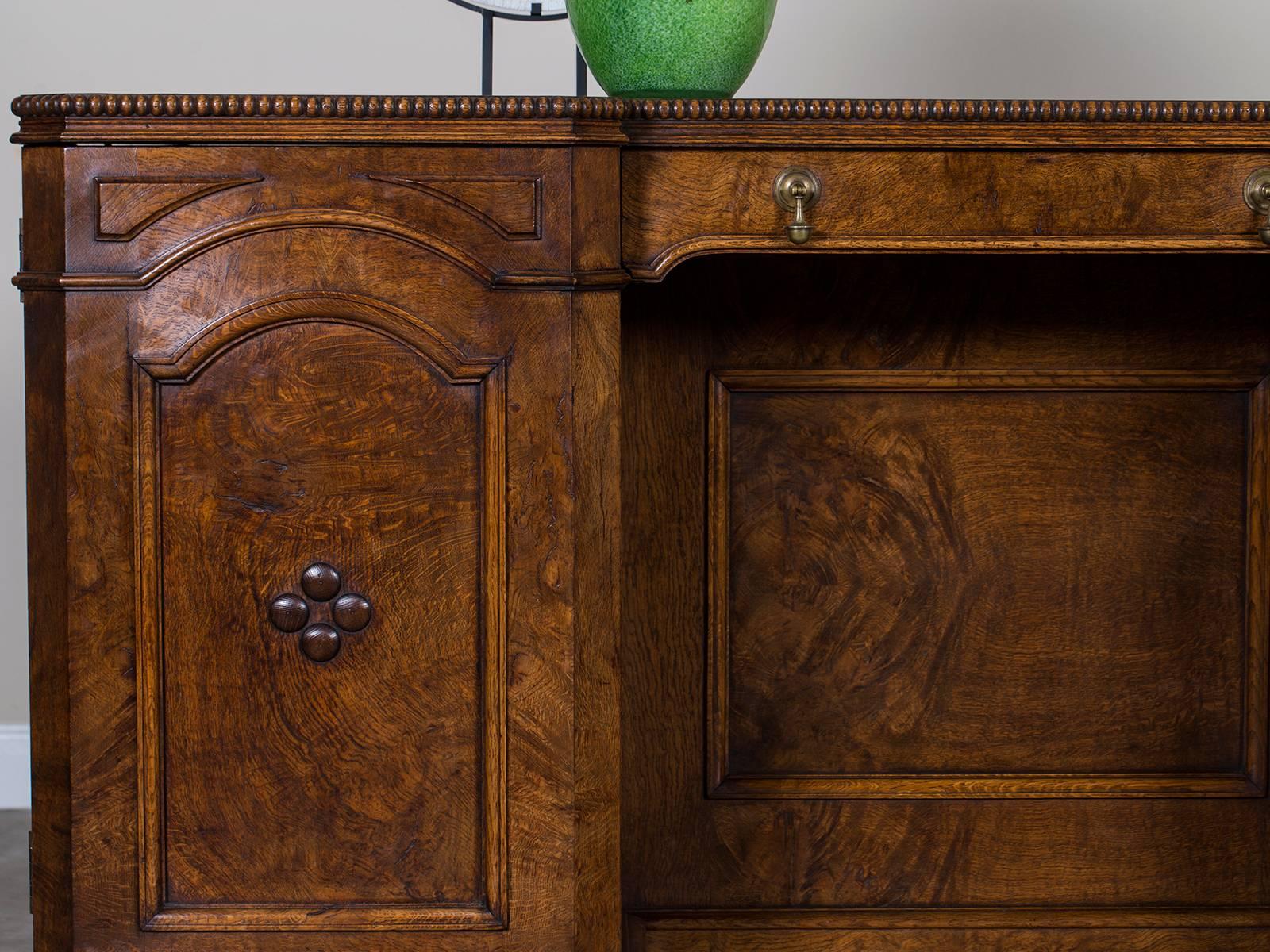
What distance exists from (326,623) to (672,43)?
608 mm

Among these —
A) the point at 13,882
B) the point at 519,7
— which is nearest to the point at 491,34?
the point at 519,7

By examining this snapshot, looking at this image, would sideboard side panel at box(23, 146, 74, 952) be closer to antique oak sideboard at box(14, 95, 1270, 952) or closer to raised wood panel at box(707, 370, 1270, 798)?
antique oak sideboard at box(14, 95, 1270, 952)

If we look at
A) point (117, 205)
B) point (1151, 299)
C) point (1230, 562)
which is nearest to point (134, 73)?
point (117, 205)

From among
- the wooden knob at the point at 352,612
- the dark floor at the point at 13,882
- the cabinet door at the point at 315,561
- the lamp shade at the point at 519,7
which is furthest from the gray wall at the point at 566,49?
the wooden knob at the point at 352,612

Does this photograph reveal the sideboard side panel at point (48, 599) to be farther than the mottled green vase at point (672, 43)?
No

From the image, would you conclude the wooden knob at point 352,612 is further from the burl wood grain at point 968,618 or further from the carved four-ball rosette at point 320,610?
the burl wood grain at point 968,618

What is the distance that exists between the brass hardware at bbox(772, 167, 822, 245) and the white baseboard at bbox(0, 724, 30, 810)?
4.96 ft

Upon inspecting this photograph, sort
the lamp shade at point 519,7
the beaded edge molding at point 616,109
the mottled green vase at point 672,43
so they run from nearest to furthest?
the beaded edge molding at point 616,109 → the mottled green vase at point 672,43 → the lamp shade at point 519,7

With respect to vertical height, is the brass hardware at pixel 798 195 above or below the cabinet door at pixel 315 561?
above

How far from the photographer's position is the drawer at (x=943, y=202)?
1.20m

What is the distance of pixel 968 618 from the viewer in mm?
1468

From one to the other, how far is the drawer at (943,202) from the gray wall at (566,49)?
881 millimetres

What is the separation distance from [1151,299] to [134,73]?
4.77 ft

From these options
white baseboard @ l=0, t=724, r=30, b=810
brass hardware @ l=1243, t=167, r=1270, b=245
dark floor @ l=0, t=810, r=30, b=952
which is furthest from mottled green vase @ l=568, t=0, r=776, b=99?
white baseboard @ l=0, t=724, r=30, b=810
